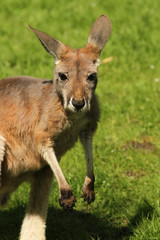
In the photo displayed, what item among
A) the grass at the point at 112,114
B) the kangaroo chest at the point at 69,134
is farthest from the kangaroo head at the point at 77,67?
the grass at the point at 112,114

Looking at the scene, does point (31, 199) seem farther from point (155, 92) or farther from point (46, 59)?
point (46, 59)

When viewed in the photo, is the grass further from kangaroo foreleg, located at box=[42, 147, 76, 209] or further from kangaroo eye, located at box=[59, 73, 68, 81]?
kangaroo eye, located at box=[59, 73, 68, 81]

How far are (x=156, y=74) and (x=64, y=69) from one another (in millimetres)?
3539

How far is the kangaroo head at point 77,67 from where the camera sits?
13.1 feet

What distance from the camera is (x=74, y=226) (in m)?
5.13

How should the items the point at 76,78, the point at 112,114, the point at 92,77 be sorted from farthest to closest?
the point at 112,114, the point at 92,77, the point at 76,78

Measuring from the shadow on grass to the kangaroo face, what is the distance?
4.89 ft

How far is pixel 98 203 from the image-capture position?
533cm

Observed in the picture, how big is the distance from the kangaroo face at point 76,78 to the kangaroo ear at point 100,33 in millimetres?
151

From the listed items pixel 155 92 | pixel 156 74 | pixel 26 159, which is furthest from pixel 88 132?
pixel 156 74

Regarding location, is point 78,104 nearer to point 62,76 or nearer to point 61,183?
point 62,76

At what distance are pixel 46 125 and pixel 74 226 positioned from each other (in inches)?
52.1

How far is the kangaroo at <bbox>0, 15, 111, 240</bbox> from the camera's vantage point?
4.20 meters

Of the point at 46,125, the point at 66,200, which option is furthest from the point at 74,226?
the point at 46,125
